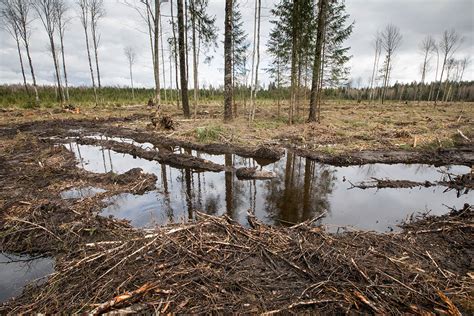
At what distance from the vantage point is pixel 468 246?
412cm

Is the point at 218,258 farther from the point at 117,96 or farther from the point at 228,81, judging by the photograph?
the point at 117,96

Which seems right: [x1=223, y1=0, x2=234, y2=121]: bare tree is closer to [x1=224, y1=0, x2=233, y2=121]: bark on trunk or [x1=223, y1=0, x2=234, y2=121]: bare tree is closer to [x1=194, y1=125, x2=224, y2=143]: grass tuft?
[x1=224, y1=0, x2=233, y2=121]: bark on trunk

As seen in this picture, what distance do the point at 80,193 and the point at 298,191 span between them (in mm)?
5560

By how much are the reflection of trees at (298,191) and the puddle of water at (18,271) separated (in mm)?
3922

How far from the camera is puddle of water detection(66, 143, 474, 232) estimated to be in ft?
18.1

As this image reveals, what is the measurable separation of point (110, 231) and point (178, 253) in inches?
66.0

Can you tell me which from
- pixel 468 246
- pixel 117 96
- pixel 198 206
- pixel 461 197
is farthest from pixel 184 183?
pixel 117 96

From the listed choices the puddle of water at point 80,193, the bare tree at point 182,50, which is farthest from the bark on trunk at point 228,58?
the puddle of water at point 80,193

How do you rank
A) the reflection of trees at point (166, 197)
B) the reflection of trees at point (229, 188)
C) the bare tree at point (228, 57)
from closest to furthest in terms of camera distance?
the reflection of trees at point (166, 197)
the reflection of trees at point (229, 188)
the bare tree at point (228, 57)

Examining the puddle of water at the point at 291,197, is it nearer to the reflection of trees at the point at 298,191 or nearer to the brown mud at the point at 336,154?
the reflection of trees at the point at 298,191

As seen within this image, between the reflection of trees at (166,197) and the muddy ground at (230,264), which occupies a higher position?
the muddy ground at (230,264)

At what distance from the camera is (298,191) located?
6.98m

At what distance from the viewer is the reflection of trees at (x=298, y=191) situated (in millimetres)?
5675

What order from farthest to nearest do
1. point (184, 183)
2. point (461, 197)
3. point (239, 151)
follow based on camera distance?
point (239, 151) < point (184, 183) < point (461, 197)
